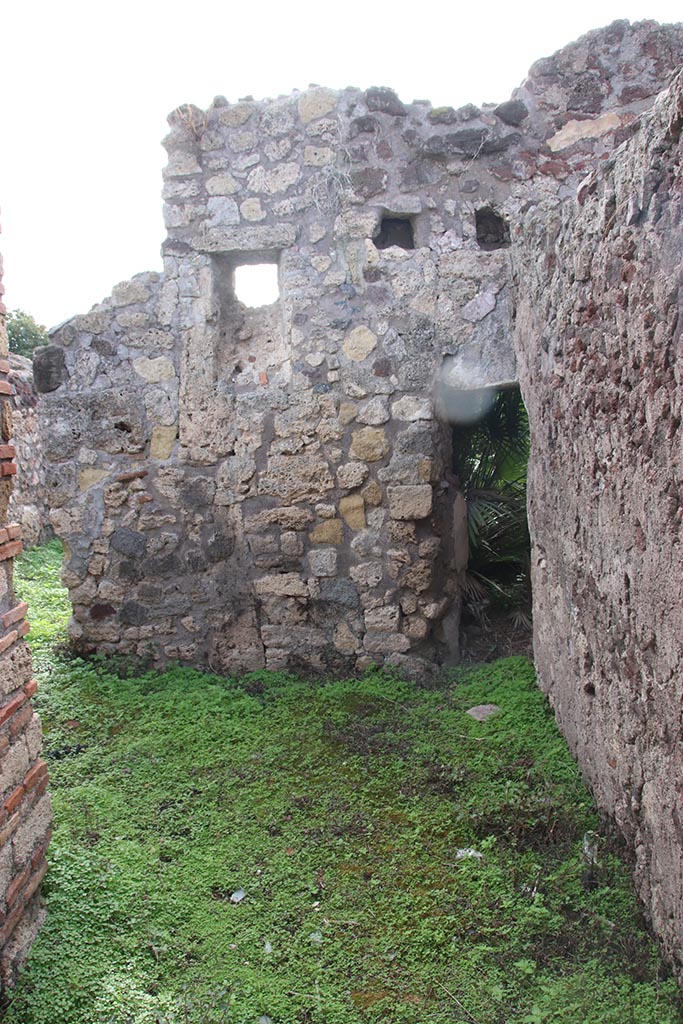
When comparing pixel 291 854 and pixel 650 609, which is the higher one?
pixel 650 609

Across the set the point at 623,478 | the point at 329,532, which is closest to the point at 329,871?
the point at 623,478

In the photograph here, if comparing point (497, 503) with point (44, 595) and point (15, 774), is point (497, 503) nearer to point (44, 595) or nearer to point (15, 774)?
point (15, 774)

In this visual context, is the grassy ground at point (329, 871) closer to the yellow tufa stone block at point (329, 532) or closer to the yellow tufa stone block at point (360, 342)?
the yellow tufa stone block at point (329, 532)

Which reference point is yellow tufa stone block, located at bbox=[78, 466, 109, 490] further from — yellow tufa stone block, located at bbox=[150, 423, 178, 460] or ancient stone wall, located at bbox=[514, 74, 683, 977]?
ancient stone wall, located at bbox=[514, 74, 683, 977]

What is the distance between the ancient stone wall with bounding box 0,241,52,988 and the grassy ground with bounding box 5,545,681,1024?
12 centimetres

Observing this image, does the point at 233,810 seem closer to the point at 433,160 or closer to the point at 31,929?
the point at 31,929

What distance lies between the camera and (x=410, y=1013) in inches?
86.7

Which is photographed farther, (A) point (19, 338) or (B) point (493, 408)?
(A) point (19, 338)

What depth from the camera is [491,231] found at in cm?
446

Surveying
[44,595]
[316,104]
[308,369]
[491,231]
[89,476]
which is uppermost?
[316,104]

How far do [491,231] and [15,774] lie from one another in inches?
143

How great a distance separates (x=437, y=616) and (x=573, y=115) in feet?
9.23

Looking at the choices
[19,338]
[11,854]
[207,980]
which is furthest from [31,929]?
[19,338]

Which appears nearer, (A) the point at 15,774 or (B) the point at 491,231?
(A) the point at 15,774
